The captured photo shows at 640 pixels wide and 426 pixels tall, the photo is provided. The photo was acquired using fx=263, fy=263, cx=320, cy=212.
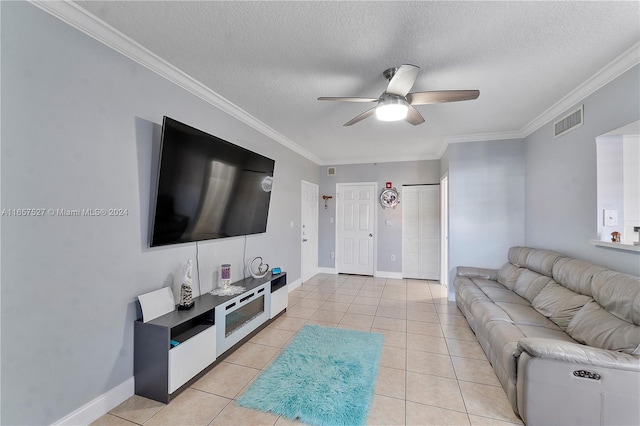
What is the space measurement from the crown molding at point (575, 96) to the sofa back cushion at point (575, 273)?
62.2 inches

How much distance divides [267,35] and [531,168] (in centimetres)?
383

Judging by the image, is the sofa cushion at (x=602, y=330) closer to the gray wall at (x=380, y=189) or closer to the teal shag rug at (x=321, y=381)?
the teal shag rug at (x=321, y=381)

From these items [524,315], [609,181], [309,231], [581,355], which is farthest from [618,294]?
[309,231]

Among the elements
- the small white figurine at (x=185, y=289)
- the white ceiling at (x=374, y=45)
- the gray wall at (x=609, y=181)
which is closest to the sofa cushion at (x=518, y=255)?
the gray wall at (x=609, y=181)

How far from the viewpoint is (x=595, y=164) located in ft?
7.91

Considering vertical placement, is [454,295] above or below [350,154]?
below

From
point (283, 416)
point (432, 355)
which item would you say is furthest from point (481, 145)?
point (283, 416)

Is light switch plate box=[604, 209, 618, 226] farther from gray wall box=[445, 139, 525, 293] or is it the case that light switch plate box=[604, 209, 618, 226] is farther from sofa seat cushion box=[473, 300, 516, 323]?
gray wall box=[445, 139, 525, 293]

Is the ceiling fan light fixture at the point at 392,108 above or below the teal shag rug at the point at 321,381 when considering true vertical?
above

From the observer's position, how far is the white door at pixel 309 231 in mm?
5250

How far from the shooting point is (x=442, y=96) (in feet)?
6.89

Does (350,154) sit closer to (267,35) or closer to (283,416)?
(267,35)

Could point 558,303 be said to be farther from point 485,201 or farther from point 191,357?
point 191,357

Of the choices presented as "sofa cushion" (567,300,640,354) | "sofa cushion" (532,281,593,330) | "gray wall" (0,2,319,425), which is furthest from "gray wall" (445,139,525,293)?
"gray wall" (0,2,319,425)
